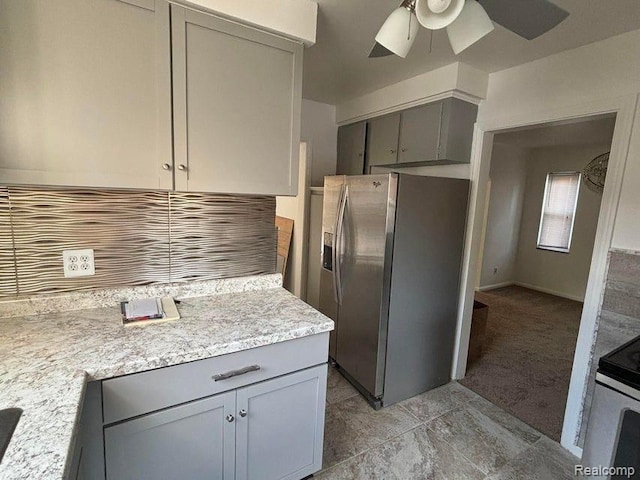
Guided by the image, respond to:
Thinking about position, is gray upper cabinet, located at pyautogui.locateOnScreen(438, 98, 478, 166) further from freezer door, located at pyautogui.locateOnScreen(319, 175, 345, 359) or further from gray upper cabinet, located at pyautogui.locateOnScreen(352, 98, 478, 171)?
freezer door, located at pyautogui.locateOnScreen(319, 175, 345, 359)

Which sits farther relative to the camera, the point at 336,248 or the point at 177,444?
the point at 336,248

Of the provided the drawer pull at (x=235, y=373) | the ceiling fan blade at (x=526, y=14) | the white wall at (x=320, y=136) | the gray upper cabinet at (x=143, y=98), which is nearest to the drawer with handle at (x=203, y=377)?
the drawer pull at (x=235, y=373)

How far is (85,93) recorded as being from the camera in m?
1.18

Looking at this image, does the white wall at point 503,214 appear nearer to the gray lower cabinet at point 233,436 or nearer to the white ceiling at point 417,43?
the white ceiling at point 417,43

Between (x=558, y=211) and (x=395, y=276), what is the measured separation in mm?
4627

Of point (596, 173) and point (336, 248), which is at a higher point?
point (596, 173)

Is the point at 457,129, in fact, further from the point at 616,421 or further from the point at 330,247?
the point at 616,421

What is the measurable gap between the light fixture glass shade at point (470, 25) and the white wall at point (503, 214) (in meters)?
4.57

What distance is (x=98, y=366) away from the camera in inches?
39.5

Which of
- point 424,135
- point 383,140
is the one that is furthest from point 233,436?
point 383,140

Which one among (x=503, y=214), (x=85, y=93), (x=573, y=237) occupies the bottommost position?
(x=573, y=237)

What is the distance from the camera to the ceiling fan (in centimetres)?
100

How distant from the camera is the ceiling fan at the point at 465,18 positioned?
100 centimetres

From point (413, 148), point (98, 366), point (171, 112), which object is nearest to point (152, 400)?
point (98, 366)
